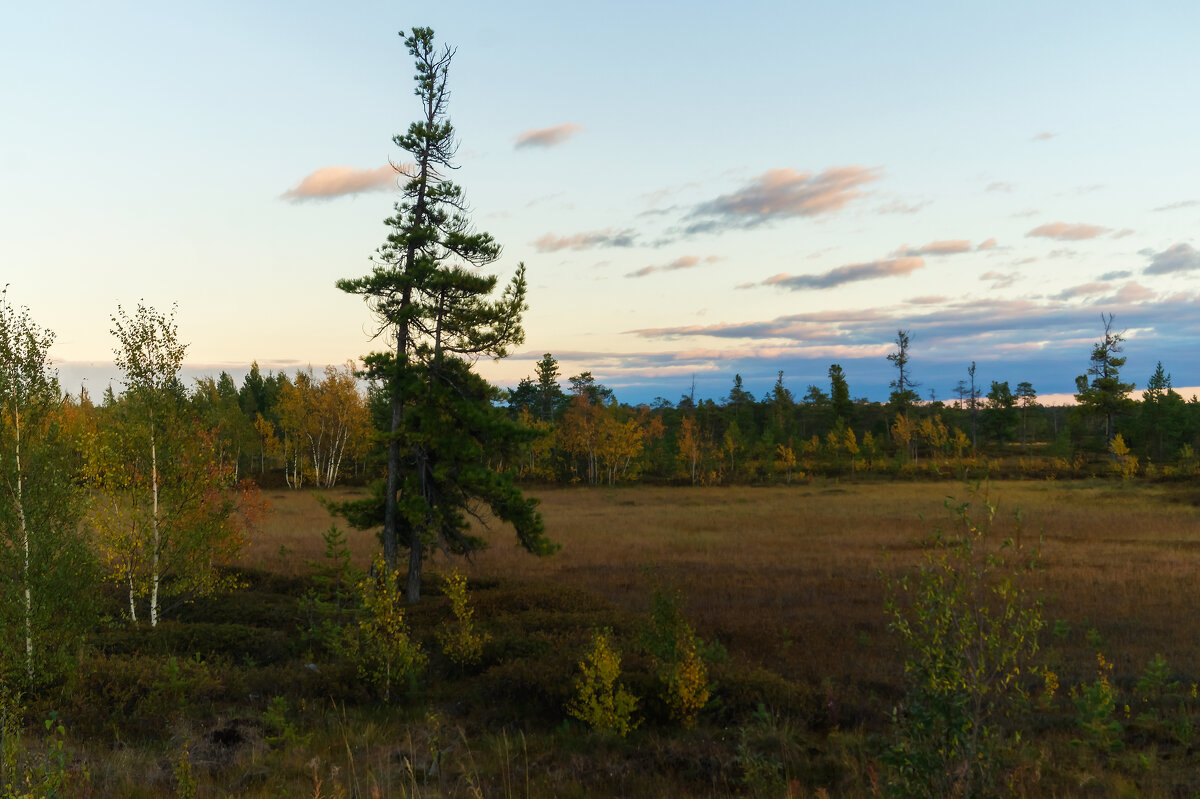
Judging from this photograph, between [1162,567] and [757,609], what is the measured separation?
14316 millimetres

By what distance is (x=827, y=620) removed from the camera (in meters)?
15.1

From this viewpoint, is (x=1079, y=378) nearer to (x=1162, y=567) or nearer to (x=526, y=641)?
(x=1162, y=567)

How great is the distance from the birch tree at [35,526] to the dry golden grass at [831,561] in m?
8.58

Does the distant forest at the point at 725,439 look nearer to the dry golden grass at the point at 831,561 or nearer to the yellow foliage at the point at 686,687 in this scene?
the dry golden grass at the point at 831,561

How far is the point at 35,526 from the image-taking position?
32.9 feet

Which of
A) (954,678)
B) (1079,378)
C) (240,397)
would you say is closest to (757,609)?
(954,678)

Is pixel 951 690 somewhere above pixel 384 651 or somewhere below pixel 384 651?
above

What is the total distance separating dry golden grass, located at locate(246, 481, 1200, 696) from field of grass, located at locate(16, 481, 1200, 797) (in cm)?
12

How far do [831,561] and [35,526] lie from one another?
2152 centimetres

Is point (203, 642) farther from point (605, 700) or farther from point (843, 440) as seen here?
point (843, 440)

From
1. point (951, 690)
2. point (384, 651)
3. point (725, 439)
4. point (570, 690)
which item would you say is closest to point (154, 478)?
point (384, 651)

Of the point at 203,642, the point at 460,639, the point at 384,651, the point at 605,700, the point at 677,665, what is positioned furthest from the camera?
the point at 203,642

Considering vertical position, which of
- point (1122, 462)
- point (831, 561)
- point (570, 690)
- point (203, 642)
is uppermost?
point (570, 690)

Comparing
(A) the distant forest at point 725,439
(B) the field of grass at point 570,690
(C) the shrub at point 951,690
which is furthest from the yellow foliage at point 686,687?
(A) the distant forest at point 725,439
